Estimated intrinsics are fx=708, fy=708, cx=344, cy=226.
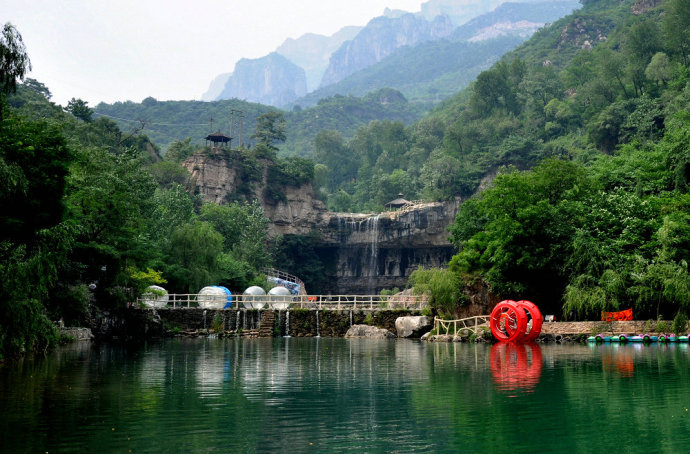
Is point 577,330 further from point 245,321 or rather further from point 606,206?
point 245,321

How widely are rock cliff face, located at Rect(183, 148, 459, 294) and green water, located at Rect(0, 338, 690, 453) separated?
59.7 metres

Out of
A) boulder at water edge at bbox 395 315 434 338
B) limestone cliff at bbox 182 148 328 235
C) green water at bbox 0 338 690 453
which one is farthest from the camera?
limestone cliff at bbox 182 148 328 235

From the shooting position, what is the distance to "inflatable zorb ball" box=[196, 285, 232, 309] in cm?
5213

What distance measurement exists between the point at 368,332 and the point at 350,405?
3258 cm

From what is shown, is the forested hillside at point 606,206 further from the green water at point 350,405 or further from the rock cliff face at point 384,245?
the green water at point 350,405

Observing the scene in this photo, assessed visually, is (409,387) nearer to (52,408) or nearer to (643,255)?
(52,408)

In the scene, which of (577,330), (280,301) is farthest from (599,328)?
(280,301)

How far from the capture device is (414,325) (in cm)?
4541

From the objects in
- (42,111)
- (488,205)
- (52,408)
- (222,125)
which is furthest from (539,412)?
(222,125)

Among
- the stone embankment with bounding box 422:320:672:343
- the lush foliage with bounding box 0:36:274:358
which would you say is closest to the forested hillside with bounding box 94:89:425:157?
the lush foliage with bounding box 0:36:274:358

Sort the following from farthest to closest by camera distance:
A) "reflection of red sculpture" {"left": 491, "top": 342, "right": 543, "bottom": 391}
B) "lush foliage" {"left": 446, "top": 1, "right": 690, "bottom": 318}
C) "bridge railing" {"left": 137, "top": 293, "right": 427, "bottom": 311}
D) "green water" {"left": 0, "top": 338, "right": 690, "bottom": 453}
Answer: "bridge railing" {"left": 137, "top": 293, "right": 427, "bottom": 311}, "lush foliage" {"left": 446, "top": 1, "right": 690, "bottom": 318}, "reflection of red sculpture" {"left": 491, "top": 342, "right": 543, "bottom": 391}, "green water" {"left": 0, "top": 338, "right": 690, "bottom": 453}

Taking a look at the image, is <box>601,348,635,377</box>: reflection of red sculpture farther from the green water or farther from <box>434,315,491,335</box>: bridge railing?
<box>434,315,491,335</box>: bridge railing

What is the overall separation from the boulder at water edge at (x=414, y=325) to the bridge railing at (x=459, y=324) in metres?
1.38

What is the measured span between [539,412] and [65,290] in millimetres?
27879
